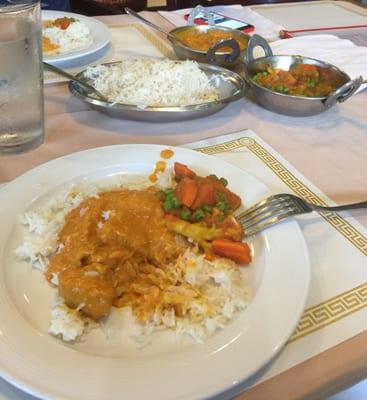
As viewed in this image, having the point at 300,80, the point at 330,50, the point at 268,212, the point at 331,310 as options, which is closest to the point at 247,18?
the point at 330,50

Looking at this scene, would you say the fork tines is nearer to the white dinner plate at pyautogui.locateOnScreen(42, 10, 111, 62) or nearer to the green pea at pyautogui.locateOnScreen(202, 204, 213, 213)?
the green pea at pyautogui.locateOnScreen(202, 204, 213, 213)

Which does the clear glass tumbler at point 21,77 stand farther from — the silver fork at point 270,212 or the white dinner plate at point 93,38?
the silver fork at point 270,212

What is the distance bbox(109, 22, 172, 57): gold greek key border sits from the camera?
2.08m

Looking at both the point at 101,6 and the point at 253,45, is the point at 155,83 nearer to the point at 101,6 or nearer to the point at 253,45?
the point at 253,45

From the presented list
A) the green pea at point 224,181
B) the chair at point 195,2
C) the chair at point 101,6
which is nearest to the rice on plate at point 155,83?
the green pea at point 224,181

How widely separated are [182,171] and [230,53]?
35.1 inches

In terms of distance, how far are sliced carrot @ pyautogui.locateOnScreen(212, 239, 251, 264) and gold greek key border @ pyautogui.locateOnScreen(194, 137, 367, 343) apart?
17 cm

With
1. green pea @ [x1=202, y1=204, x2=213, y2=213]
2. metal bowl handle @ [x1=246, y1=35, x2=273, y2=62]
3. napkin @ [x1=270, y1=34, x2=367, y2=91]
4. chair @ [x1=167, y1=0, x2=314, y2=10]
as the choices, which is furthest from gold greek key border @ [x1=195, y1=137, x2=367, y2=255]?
chair @ [x1=167, y1=0, x2=314, y2=10]

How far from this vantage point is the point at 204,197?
3.39ft

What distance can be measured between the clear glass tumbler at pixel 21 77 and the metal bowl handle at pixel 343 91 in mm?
966

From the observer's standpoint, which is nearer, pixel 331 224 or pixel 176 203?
pixel 176 203

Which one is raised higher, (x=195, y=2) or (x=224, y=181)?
(x=224, y=181)

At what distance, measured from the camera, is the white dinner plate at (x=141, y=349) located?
2.21 feet

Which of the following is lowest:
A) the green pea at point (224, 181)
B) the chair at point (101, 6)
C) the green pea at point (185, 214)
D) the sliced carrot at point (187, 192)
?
the chair at point (101, 6)
